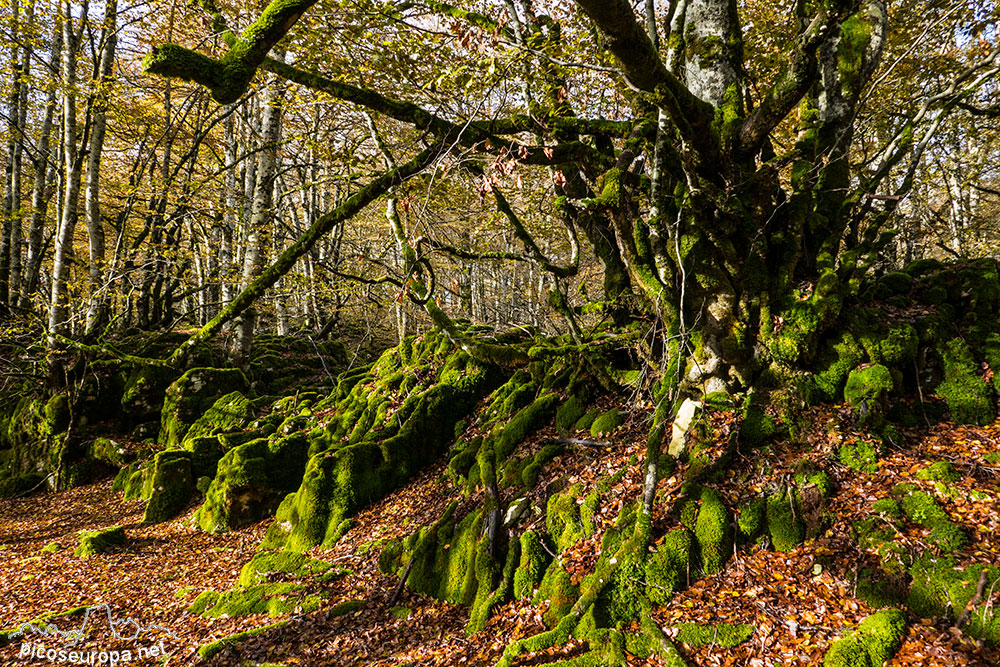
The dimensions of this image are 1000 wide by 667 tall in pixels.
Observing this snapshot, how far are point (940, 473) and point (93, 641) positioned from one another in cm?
818

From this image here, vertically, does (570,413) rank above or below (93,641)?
above

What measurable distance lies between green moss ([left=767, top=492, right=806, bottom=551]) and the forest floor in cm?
7

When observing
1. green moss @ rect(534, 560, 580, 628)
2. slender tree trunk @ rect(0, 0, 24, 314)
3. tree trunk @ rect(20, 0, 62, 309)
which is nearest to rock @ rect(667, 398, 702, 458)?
green moss @ rect(534, 560, 580, 628)

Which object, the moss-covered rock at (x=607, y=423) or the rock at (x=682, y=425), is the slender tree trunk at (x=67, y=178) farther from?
the rock at (x=682, y=425)

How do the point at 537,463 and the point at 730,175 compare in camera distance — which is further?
the point at 537,463

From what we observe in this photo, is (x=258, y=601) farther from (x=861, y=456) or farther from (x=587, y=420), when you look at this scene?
(x=861, y=456)

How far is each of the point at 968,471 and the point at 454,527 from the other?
4890mm

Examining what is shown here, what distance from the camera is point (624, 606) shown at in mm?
3891

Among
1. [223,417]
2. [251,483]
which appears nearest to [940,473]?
[251,483]

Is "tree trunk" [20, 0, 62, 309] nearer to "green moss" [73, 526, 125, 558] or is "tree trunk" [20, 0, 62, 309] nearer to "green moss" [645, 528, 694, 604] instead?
"green moss" [73, 526, 125, 558]

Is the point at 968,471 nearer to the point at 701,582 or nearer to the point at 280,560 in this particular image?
the point at 701,582

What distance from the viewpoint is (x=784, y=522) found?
3.99m

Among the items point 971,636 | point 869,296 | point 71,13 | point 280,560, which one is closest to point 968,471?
point 971,636

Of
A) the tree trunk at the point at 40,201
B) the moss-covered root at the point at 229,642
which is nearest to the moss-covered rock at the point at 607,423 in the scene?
the moss-covered root at the point at 229,642
